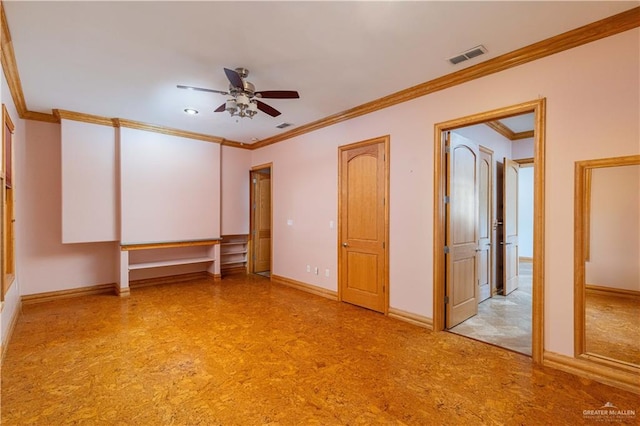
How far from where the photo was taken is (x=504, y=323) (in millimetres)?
3873

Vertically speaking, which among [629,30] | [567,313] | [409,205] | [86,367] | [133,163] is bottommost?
[86,367]

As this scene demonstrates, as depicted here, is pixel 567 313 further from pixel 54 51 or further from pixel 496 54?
pixel 54 51

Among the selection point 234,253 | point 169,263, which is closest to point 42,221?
point 169,263

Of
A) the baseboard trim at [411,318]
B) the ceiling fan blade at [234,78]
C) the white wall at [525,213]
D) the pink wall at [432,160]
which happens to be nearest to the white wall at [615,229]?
the pink wall at [432,160]

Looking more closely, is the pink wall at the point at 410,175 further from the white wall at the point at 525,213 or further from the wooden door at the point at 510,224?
the white wall at the point at 525,213

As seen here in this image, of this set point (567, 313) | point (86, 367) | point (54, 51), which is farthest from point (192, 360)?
point (567, 313)

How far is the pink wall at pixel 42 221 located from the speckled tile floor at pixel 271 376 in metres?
0.95

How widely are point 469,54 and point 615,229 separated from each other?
1965 millimetres

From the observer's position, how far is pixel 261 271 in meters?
7.20

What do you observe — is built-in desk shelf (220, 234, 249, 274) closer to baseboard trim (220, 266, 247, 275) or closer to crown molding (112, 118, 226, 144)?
baseboard trim (220, 266, 247, 275)

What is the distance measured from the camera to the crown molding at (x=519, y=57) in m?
2.39

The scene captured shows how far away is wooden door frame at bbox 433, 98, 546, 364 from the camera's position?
278 centimetres

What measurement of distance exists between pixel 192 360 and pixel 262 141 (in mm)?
4568

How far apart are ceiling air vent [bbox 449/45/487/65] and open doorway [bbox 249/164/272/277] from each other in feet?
14.9
